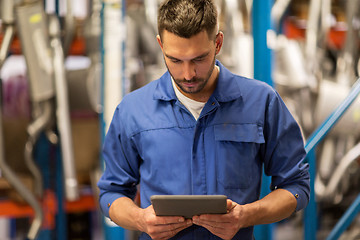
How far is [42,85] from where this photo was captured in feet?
11.5

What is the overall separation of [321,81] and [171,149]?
288 centimetres

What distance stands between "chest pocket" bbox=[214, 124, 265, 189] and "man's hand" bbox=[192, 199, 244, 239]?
131 millimetres

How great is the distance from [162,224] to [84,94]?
9.58 ft

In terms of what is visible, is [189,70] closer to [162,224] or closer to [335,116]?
[162,224]

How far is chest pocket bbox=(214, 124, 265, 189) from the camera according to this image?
1.76 meters

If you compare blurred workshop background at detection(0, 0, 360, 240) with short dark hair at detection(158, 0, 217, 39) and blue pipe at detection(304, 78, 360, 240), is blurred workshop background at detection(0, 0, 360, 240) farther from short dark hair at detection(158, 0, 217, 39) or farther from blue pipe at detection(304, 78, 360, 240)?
short dark hair at detection(158, 0, 217, 39)

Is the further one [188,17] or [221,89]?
[221,89]

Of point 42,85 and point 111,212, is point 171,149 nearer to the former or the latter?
point 111,212

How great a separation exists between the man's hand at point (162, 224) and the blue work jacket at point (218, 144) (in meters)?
0.12

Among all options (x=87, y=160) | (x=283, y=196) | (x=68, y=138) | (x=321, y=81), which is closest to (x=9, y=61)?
(x=87, y=160)

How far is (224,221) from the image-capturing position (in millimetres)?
1629

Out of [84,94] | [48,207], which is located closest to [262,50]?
[84,94]

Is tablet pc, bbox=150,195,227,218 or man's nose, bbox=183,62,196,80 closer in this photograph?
tablet pc, bbox=150,195,227,218

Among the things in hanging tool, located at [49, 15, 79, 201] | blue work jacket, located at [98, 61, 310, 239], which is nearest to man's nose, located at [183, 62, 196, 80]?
blue work jacket, located at [98, 61, 310, 239]
